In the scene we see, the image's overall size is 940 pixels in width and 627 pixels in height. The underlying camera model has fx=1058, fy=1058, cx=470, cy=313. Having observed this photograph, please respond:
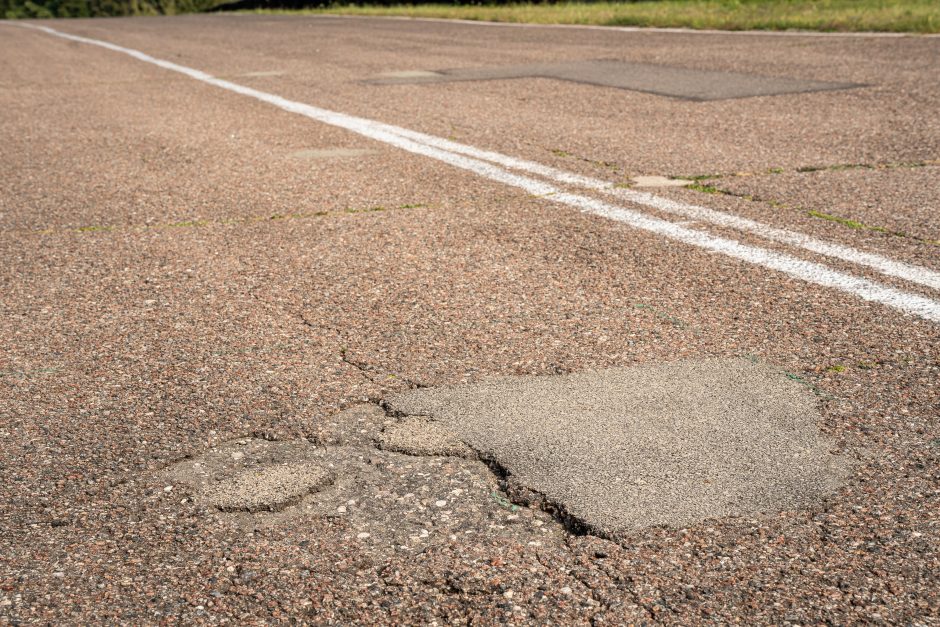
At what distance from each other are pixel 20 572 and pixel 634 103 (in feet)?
24.1

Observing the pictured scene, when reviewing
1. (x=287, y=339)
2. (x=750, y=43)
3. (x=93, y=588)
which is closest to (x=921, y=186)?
(x=287, y=339)

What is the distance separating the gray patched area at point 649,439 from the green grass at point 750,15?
40.5ft

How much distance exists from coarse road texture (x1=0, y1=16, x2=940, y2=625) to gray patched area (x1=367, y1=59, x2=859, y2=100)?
1.09 meters

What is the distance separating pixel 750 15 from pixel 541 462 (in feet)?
53.2

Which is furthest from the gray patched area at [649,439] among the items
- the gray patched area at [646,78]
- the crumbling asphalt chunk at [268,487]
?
the gray patched area at [646,78]

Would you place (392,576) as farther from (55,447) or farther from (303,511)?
(55,447)

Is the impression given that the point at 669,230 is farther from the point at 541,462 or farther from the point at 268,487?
the point at 268,487

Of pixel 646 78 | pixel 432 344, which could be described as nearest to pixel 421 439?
→ pixel 432 344

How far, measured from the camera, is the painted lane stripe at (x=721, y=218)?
4.04m

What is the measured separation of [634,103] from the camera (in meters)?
8.88

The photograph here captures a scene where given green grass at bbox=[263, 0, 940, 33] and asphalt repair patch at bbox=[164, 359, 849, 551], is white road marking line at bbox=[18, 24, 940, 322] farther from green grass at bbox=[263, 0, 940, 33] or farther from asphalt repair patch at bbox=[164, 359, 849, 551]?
green grass at bbox=[263, 0, 940, 33]

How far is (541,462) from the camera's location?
2.70m

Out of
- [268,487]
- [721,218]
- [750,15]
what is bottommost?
[268,487]

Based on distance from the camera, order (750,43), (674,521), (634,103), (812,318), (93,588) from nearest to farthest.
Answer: (93,588), (674,521), (812,318), (634,103), (750,43)
